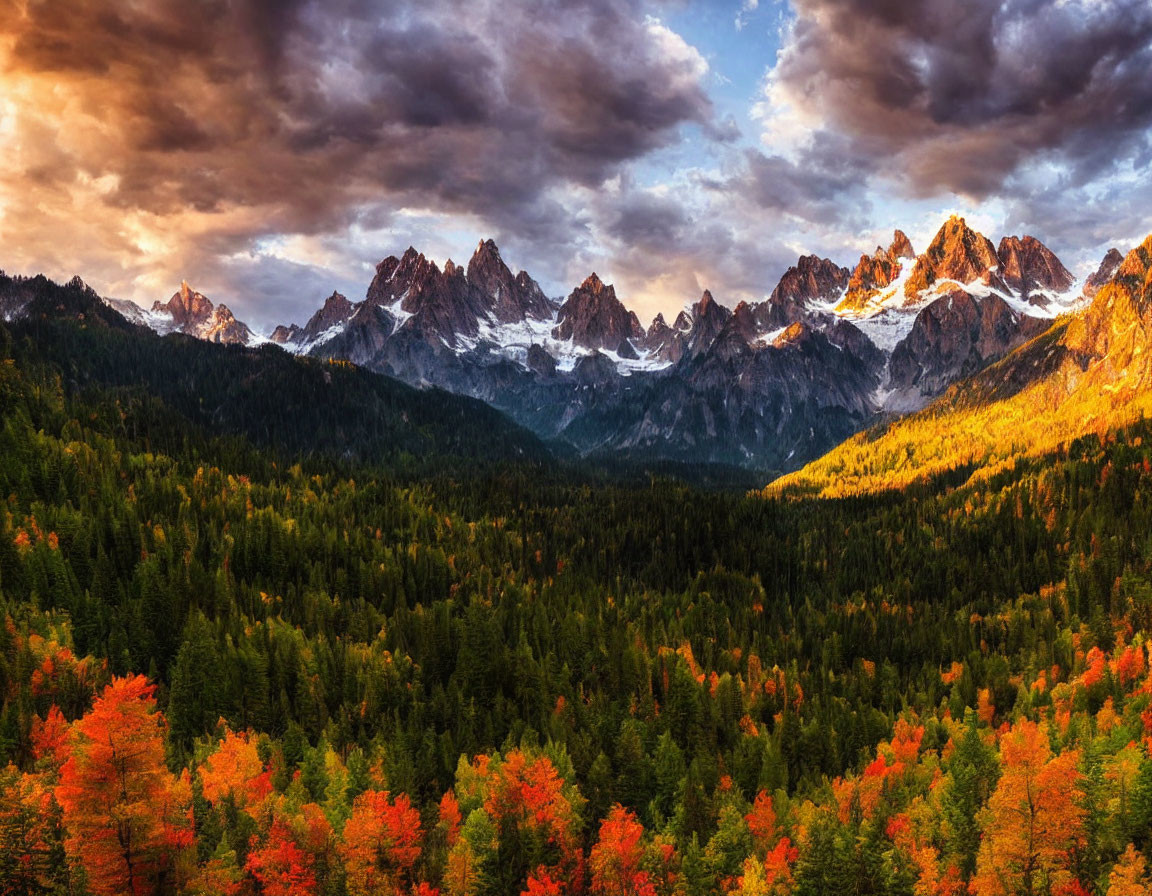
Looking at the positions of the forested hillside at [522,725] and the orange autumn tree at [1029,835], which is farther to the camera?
the forested hillside at [522,725]

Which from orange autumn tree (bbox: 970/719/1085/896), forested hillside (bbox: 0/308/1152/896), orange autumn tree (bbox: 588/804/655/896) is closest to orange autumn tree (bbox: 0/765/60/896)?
forested hillside (bbox: 0/308/1152/896)

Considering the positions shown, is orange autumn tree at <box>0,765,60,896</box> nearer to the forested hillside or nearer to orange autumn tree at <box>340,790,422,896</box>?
the forested hillside

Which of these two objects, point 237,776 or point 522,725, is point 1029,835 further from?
point 237,776

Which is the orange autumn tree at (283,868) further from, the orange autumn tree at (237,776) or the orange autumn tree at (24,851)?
the orange autumn tree at (24,851)

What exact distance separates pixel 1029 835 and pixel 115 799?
76487 mm

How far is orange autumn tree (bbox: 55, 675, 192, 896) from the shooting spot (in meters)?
50.3

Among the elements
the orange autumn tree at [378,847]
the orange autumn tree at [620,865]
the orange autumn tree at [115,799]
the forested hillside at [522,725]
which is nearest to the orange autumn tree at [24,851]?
the forested hillside at [522,725]

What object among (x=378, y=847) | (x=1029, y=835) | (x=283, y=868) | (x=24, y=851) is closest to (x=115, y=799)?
(x=24, y=851)

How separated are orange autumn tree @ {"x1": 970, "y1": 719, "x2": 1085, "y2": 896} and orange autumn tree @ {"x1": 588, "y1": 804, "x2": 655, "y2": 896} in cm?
3157

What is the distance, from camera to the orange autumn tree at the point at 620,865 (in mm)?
73500

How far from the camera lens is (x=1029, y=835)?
64500 mm

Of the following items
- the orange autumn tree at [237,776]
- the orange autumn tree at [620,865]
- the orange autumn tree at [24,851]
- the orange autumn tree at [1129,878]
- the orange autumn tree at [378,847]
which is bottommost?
the orange autumn tree at [620,865]

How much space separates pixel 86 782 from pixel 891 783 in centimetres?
9353

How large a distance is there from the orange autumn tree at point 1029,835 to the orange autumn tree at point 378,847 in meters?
55.5
